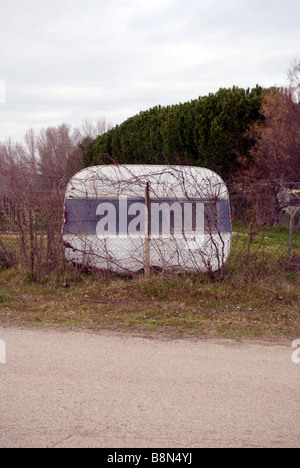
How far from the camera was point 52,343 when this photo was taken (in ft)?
18.4

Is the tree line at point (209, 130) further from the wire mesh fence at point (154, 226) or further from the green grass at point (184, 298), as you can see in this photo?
the green grass at point (184, 298)

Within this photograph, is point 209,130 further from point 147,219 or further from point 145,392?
point 145,392

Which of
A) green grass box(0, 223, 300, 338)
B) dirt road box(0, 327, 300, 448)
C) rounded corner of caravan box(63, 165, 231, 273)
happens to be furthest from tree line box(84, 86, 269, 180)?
dirt road box(0, 327, 300, 448)

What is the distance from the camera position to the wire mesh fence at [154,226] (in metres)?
8.30

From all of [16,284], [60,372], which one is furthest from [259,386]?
[16,284]

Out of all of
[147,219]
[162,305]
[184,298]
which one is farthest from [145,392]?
[147,219]

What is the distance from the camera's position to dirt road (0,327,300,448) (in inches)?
138

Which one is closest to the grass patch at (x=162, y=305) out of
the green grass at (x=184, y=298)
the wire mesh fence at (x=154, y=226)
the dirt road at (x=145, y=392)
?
the green grass at (x=184, y=298)

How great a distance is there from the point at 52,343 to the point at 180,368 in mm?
1727

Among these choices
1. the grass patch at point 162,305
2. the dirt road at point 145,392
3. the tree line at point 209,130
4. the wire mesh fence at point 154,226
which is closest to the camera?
the dirt road at point 145,392

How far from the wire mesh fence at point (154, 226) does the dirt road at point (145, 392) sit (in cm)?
274

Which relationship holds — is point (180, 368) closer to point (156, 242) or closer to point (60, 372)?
point (60, 372)

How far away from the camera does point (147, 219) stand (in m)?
8.33

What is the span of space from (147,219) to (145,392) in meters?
4.45
